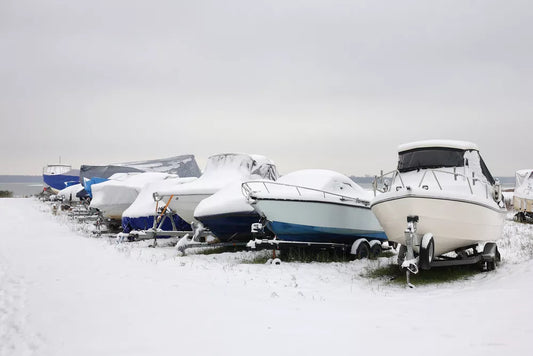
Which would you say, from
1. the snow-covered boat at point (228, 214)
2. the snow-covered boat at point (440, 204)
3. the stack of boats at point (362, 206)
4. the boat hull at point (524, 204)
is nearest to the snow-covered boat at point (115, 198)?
the stack of boats at point (362, 206)

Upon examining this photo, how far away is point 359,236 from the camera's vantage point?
440 inches

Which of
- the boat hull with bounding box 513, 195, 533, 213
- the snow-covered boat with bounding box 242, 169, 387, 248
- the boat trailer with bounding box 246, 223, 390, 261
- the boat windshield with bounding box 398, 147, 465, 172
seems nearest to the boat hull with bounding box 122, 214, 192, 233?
the snow-covered boat with bounding box 242, 169, 387, 248

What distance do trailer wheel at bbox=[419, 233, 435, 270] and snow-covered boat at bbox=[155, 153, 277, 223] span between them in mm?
5837

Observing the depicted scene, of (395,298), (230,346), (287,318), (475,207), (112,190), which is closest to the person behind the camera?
(230,346)

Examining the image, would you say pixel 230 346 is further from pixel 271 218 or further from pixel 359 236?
pixel 359 236

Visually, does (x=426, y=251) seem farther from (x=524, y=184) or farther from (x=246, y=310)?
(x=524, y=184)

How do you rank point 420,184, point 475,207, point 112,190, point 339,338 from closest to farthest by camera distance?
point 339,338 → point 475,207 → point 420,184 → point 112,190

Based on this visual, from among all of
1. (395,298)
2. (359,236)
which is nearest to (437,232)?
(395,298)

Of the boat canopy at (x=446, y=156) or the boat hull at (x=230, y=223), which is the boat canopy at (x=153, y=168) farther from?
the boat canopy at (x=446, y=156)

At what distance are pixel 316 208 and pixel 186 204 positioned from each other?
14.1 ft

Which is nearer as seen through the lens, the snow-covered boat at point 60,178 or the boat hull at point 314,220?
the boat hull at point 314,220

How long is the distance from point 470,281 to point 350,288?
222cm

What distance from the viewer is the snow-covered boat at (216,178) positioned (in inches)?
497

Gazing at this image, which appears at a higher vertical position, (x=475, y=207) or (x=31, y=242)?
(x=475, y=207)
